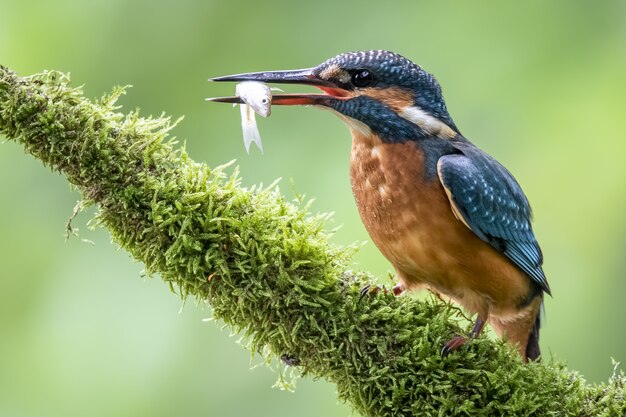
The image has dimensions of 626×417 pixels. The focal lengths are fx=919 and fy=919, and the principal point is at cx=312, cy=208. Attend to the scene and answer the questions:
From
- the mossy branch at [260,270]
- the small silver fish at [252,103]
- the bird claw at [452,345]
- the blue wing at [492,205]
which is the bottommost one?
the mossy branch at [260,270]

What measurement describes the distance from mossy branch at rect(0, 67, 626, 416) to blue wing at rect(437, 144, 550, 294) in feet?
1.76

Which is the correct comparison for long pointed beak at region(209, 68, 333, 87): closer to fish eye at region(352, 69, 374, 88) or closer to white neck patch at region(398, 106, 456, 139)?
fish eye at region(352, 69, 374, 88)

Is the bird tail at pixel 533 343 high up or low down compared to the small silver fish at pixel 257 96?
up

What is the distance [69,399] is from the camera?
3.73 metres

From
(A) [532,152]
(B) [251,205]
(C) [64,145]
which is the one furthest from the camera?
(A) [532,152]

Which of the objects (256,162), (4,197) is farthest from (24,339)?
(256,162)

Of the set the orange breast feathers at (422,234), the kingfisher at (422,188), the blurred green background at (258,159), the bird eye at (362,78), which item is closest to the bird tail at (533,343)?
the kingfisher at (422,188)

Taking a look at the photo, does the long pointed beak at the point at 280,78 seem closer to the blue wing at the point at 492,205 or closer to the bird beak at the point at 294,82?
the bird beak at the point at 294,82

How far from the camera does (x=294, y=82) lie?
2652 mm

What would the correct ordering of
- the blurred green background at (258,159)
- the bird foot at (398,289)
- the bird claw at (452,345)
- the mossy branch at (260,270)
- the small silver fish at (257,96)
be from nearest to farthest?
the mossy branch at (260,270) < the bird claw at (452,345) < the small silver fish at (257,96) < the bird foot at (398,289) < the blurred green background at (258,159)

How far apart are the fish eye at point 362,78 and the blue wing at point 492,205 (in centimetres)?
32

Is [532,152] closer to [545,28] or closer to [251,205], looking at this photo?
[545,28]

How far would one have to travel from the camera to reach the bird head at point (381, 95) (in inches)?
107

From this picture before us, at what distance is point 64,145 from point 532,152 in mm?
2182
